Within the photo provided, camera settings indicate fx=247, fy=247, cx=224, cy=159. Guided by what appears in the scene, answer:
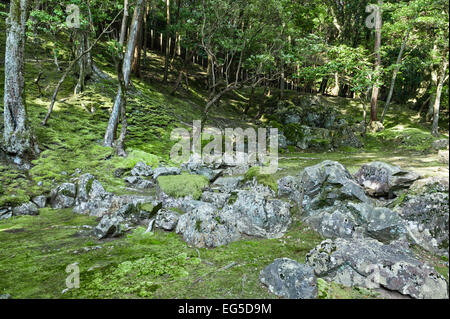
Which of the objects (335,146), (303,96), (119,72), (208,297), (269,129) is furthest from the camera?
(303,96)

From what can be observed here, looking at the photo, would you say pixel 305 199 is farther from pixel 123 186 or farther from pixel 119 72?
pixel 119 72

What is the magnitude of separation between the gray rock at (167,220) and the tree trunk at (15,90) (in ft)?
19.5

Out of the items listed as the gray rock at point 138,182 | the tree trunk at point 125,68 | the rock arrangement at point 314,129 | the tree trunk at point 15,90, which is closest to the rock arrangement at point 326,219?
the gray rock at point 138,182

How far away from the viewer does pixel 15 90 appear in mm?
8047

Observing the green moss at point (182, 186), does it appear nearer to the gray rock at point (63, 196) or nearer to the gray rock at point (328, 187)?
the gray rock at point (63, 196)

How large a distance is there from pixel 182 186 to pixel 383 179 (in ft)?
16.5

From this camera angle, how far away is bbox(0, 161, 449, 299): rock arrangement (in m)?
3.04

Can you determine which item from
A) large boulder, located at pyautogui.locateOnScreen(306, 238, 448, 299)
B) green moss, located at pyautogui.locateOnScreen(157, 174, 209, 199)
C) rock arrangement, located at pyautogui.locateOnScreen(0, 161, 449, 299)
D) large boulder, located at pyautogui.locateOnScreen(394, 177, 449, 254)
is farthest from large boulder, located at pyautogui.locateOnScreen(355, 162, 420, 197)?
green moss, located at pyautogui.locateOnScreen(157, 174, 209, 199)

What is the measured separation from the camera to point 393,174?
A: 18.3 feet

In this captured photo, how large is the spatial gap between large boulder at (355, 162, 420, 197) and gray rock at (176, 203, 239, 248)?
3409 mm

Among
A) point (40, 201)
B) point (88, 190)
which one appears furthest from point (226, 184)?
point (40, 201)

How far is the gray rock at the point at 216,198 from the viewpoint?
20.7 ft

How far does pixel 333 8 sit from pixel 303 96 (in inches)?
404
